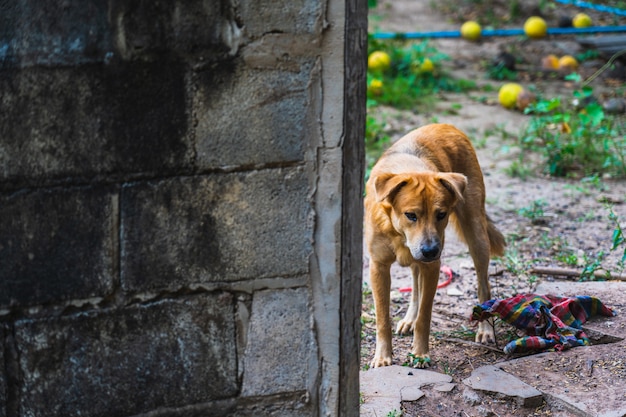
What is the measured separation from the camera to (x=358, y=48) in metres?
2.63

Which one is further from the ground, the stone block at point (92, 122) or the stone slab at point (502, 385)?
the stone block at point (92, 122)

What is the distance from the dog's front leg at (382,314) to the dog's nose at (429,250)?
0.35 metres

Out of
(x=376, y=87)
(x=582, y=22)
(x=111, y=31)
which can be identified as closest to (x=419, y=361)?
(x=111, y=31)

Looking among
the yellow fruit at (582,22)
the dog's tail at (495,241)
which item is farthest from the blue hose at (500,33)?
the dog's tail at (495,241)

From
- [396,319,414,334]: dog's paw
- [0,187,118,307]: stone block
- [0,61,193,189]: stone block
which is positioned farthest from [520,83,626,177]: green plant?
[0,187,118,307]: stone block

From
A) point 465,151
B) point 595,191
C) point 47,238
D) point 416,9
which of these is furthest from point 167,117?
point 416,9

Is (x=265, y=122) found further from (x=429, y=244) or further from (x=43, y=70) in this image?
(x=429, y=244)

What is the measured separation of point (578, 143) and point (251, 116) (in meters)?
6.42

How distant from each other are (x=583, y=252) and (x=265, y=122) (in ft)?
14.4

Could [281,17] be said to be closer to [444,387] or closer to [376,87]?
[444,387]

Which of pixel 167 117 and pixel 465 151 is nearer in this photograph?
pixel 167 117

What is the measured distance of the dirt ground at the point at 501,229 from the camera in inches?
183

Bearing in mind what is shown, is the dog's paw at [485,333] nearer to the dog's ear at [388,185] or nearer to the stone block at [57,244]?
the dog's ear at [388,185]

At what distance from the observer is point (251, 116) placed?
8.40ft
